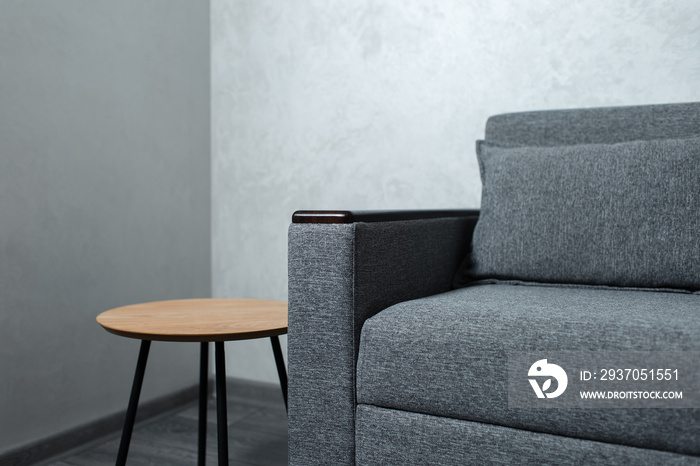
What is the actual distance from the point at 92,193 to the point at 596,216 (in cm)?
145

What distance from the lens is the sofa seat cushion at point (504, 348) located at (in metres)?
0.83

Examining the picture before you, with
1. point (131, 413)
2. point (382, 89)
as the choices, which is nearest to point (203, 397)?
point (131, 413)

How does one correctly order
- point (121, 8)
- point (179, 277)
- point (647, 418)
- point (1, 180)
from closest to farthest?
point (647, 418), point (1, 180), point (121, 8), point (179, 277)

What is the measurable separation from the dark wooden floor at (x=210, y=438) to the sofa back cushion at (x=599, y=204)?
85 centimetres

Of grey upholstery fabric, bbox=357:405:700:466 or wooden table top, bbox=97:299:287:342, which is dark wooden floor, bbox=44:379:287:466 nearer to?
wooden table top, bbox=97:299:287:342

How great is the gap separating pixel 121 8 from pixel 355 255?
1374 mm

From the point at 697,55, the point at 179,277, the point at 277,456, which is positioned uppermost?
the point at 697,55

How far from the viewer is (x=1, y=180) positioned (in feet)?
4.86

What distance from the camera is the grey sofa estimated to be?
87 centimetres

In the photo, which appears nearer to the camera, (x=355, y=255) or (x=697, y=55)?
(x=355, y=255)

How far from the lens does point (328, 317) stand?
1.03 meters

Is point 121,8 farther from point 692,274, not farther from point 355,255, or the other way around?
point 692,274

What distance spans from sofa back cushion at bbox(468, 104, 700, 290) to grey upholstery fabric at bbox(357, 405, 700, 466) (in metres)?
0.53

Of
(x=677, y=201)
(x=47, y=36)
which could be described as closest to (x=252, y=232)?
(x=47, y=36)
